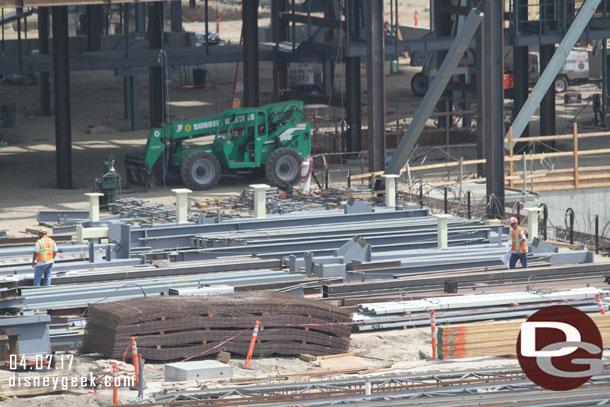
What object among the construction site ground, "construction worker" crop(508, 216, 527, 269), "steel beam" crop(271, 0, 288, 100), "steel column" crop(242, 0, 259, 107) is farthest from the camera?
"steel beam" crop(271, 0, 288, 100)

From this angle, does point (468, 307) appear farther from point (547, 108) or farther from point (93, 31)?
point (93, 31)

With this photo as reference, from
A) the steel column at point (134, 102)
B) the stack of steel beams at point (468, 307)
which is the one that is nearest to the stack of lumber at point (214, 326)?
the stack of steel beams at point (468, 307)

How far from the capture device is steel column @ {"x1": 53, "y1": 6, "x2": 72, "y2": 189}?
106 feet

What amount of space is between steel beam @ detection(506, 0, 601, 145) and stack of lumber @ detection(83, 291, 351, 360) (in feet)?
48.7

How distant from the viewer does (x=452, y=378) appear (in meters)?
15.3

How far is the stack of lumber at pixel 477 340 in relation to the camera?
17.1m

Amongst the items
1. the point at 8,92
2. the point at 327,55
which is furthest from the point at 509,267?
the point at 8,92

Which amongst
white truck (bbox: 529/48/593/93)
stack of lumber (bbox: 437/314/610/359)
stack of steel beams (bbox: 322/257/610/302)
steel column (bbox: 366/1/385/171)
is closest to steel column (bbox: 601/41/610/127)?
white truck (bbox: 529/48/593/93)

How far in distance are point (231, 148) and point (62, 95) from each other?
197 inches

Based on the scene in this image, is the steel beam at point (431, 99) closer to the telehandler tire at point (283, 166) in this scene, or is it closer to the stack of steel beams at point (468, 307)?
the telehandler tire at point (283, 166)

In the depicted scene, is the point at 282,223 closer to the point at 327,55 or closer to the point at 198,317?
the point at 198,317

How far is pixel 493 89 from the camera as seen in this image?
91.1 ft

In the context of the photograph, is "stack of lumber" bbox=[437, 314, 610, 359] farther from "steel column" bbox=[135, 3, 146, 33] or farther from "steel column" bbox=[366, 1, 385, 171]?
"steel column" bbox=[135, 3, 146, 33]

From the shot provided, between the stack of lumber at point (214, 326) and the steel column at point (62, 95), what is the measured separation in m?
16.6
